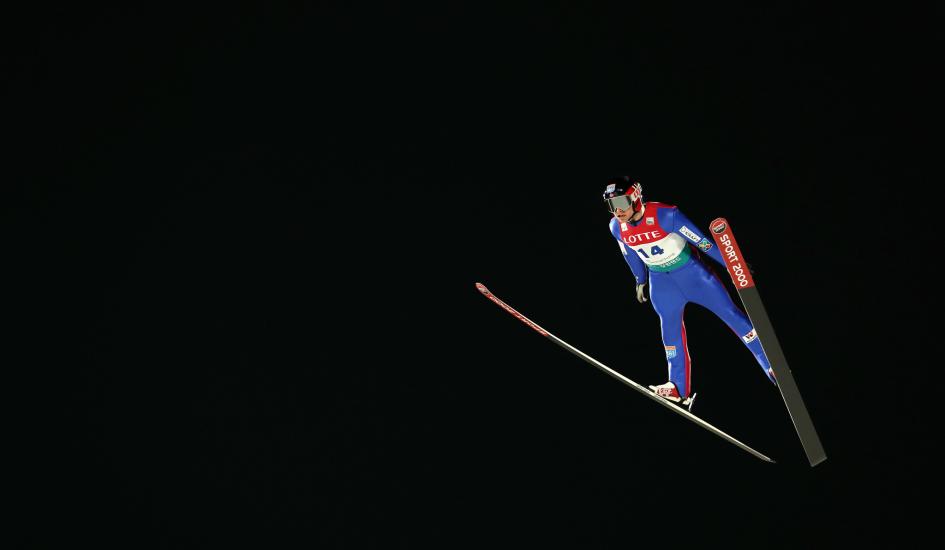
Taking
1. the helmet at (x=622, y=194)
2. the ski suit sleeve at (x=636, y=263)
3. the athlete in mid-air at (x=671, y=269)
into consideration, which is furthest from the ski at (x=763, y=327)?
the ski suit sleeve at (x=636, y=263)

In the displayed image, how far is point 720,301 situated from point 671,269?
19 cm

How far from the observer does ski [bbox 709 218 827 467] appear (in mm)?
3230

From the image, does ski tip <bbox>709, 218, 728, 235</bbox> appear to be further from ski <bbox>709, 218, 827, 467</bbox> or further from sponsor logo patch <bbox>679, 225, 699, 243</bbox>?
sponsor logo patch <bbox>679, 225, 699, 243</bbox>

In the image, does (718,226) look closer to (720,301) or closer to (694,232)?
(694,232)

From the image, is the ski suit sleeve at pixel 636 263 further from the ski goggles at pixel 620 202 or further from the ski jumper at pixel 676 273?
the ski goggles at pixel 620 202

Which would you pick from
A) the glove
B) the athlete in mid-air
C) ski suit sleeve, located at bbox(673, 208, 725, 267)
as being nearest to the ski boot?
the athlete in mid-air

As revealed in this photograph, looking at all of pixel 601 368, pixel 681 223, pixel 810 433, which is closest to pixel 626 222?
pixel 681 223

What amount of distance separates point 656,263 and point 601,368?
1.62ft

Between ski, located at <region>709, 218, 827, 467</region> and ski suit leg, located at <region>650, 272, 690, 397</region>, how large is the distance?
1.09 feet

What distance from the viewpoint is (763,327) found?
329cm

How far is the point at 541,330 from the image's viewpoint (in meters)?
3.94

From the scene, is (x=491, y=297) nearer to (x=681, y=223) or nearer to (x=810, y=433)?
(x=681, y=223)

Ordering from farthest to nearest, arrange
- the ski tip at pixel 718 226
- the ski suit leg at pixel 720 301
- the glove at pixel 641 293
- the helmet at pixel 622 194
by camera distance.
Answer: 1. the glove at pixel 641 293
2. the ski suit leg at pixel 720 301
3. the helmet at pixel 622 194
4. the ski tip at pixel 718 226

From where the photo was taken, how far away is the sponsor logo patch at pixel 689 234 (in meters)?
3.40
